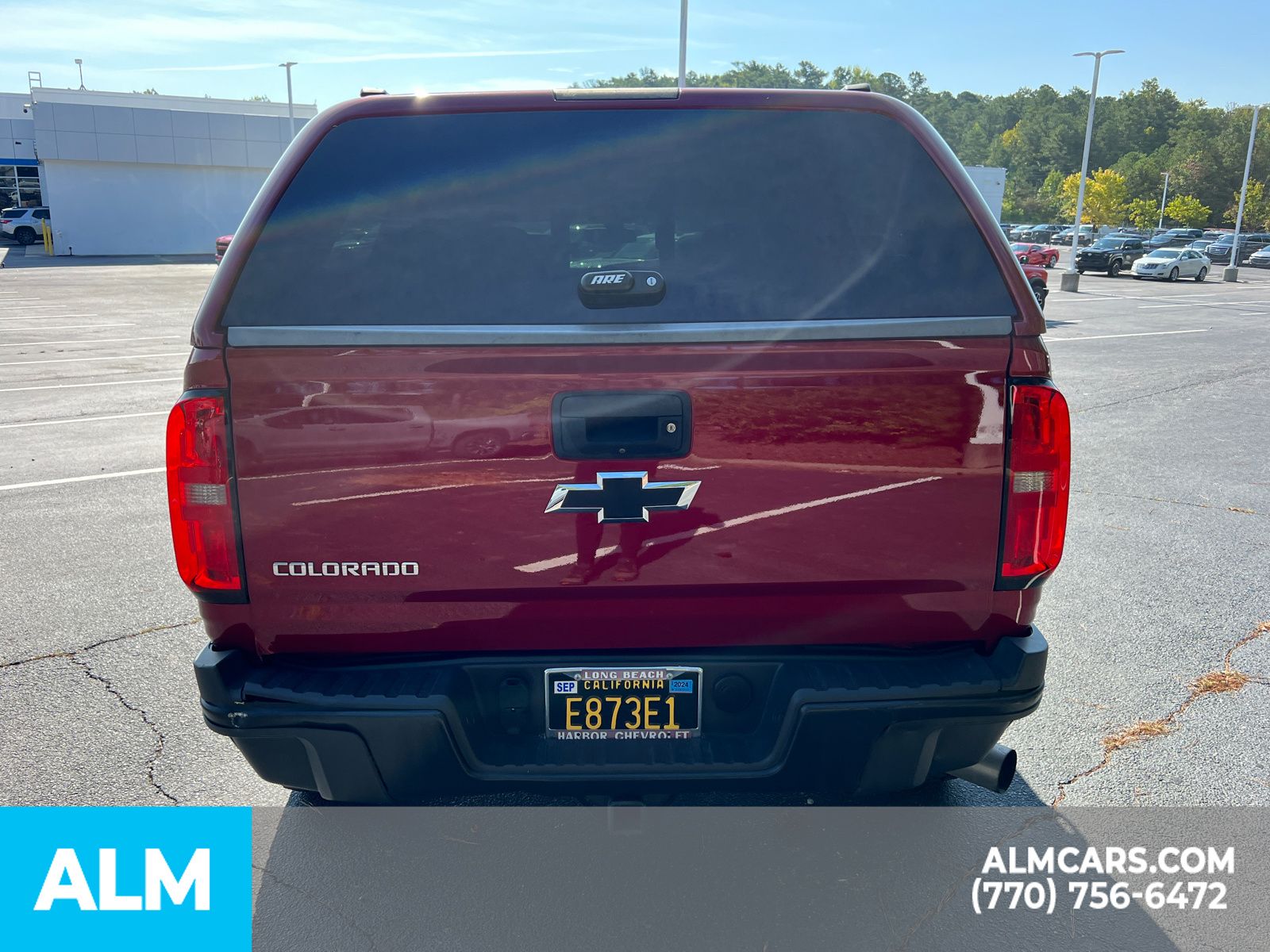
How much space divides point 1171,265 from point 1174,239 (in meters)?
29.4

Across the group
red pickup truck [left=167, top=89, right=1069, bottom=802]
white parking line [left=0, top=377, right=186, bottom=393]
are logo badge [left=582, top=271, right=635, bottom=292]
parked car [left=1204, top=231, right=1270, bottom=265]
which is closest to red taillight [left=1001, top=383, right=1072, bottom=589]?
red pickup truck [left=167, top=89, right=1069, bottom=802]

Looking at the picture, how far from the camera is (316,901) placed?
2855mm

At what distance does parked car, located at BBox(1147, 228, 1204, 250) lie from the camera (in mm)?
64250

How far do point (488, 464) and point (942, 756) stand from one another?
1366 mm

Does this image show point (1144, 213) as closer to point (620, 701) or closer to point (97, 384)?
point (97, 384)

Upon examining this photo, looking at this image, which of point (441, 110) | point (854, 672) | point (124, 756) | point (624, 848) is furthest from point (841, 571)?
point (124, 756)

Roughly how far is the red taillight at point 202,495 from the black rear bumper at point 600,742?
0.70 feet

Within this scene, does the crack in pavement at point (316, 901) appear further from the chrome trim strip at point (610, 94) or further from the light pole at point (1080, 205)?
the light pole at point (1080, 205)

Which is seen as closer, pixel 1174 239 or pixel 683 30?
pixel 683 30

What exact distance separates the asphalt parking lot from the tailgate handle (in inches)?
71.2

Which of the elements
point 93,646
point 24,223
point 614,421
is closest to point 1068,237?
point 24,223

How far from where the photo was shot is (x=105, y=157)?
4478 cm

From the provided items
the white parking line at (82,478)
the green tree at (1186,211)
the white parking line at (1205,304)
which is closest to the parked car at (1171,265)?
the white parking line at (1205,304)

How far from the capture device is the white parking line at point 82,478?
7.23 meters
